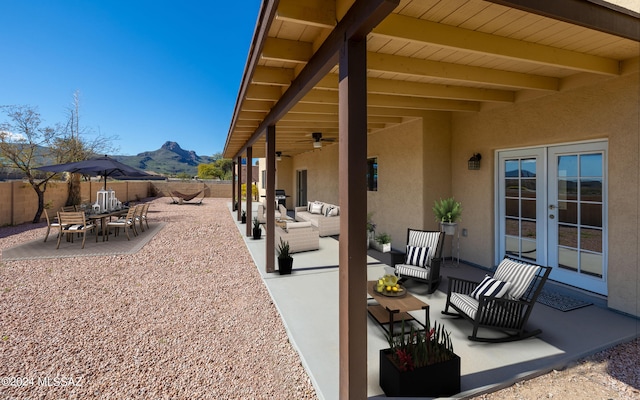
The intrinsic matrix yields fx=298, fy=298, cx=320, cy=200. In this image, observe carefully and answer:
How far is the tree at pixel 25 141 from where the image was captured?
1095cm

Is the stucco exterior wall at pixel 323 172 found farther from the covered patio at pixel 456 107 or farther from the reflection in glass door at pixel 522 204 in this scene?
the reflection in glass door at pixel 522 204

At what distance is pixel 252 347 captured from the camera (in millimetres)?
3002

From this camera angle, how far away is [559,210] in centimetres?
459

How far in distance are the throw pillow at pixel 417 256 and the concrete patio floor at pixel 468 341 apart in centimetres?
36

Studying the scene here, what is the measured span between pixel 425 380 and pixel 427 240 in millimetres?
3062

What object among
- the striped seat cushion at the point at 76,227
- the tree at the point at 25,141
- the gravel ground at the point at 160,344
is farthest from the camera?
the tree at the point at 25,141

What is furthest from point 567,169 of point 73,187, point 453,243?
point 73,187

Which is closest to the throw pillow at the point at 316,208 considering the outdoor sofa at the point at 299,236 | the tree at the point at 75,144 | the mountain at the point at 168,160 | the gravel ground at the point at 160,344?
the outdoor sofa at the point at 299,236

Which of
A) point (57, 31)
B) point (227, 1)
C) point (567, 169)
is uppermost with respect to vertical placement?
point (227, 1)

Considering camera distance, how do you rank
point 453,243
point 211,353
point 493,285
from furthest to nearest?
point 453,243, point 493,285, point 211,353

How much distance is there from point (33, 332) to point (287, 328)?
2.79 m

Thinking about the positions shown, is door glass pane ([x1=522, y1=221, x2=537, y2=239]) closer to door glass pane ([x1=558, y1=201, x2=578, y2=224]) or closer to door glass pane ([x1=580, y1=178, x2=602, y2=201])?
door glass pane ([x1=558, y1=201, x2=578, y2=224])

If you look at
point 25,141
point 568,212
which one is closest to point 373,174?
point 568,212

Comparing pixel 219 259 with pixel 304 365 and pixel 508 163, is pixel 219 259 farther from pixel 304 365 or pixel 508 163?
pixel 508 163
